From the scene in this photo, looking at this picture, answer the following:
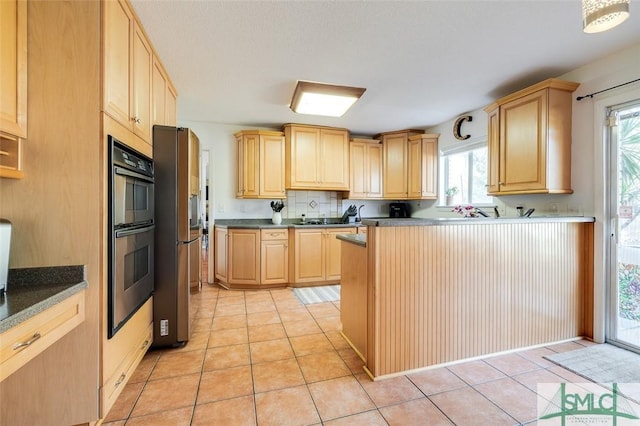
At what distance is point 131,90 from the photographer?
171 centimetres

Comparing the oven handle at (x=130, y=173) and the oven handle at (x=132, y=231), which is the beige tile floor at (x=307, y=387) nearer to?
the oven handle at (x=132, y=231)

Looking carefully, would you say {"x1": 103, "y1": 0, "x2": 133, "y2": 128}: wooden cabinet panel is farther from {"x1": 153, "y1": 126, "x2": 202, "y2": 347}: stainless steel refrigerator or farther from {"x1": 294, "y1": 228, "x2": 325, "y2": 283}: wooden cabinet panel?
{"x1": 294, "y1": 228, "x2": 325, "y2": 283}: wooden cabinet panel

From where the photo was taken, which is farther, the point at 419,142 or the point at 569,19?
the point at 419,142

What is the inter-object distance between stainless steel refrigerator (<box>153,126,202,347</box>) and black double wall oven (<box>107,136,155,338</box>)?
0.26 feet

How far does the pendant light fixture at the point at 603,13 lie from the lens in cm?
108

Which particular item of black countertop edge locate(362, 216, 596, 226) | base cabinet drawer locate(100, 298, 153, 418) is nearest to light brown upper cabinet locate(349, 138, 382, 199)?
black countertop edge locate(362, 216, 596, 226)

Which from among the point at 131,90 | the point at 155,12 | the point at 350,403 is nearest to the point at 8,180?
the point at 131,90

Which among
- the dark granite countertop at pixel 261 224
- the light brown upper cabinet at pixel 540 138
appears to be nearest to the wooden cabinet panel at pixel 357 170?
the dark granite countertop at pixel 261 224

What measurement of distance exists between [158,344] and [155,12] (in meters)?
2.35

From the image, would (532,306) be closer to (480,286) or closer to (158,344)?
(480,286)

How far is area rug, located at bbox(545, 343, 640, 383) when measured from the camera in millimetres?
1845

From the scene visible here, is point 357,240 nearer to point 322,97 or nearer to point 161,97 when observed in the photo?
point 322,97

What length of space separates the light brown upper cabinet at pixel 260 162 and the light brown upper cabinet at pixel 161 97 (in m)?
1.31

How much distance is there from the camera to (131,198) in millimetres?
1701
